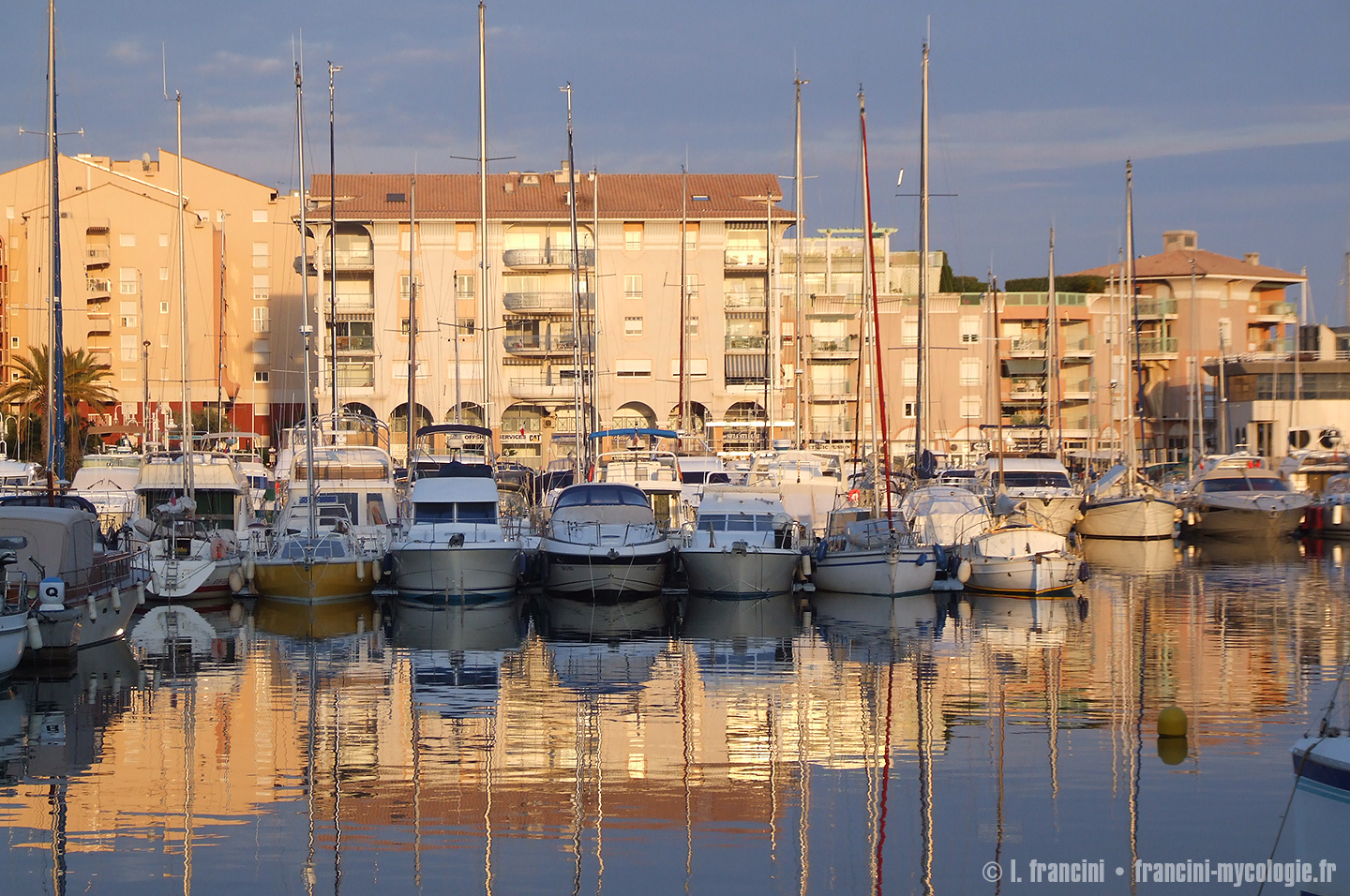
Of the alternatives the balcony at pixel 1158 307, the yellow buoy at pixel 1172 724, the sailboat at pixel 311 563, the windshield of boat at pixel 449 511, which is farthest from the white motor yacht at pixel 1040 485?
the balcony at pixel 1158 307

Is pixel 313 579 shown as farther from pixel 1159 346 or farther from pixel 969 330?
pixel 1159 346

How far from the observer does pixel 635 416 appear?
70375 mm

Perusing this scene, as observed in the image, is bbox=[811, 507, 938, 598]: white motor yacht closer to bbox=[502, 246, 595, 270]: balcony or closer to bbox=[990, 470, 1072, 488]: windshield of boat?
bbox=[990, 470, 1072, 488]: windshield of boat

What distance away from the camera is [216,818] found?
508 inches

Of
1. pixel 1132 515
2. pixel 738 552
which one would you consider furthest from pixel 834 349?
pixel 738 552

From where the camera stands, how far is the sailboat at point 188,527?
29.5m

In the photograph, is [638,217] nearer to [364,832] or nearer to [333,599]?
[333,599]

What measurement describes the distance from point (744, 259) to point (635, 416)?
30.3 feet

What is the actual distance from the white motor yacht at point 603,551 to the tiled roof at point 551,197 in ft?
129

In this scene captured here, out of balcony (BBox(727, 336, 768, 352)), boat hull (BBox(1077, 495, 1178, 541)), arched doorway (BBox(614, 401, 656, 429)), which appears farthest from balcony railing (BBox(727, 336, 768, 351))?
boat hull (BBox(1077, 495, 1178, 541))

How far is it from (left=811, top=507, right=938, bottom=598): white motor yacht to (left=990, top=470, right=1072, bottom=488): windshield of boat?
16984mm

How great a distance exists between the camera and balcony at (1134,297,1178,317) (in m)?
82.1

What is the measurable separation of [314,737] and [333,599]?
13.5m

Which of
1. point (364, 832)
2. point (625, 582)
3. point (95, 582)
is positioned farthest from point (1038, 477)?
point (364, 832)
